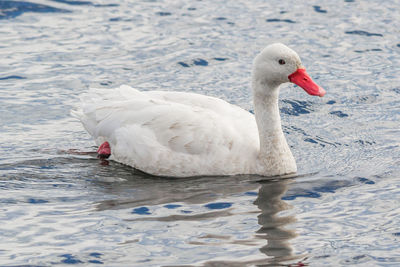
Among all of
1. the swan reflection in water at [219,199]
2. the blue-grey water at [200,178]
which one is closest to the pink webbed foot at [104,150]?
the blue-grey water at [200,178]

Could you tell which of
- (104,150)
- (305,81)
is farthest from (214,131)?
(104,150)

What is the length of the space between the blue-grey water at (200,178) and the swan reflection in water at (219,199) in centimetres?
2

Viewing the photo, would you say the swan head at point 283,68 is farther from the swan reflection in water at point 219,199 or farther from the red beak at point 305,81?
the swan reflection in water at point 219,199

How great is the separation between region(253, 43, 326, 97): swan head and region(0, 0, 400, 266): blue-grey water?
1107 millimetres

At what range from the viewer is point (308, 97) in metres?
12.7

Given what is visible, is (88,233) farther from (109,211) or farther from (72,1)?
(72,1)

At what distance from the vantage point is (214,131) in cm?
959

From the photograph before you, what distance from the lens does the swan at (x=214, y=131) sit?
938 cm

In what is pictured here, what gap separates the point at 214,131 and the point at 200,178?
56 cm

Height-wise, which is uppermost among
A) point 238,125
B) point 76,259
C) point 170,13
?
point 170,13

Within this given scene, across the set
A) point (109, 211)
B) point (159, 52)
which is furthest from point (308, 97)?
point (109, 211)

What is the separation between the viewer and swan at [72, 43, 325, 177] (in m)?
9.38

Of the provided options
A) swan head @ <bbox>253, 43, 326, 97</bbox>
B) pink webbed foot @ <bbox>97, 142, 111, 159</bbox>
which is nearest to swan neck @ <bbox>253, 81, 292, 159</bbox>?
swan head @ <bbox>253, 43, 326, 97</bbox>

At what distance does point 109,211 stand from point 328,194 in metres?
2.37
